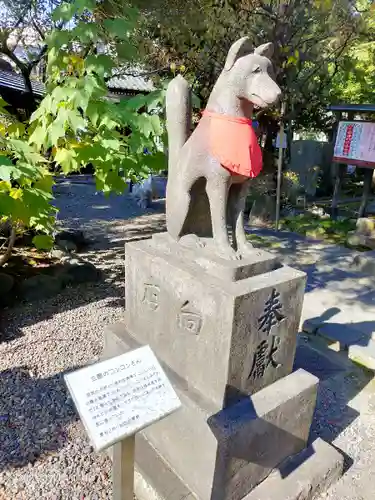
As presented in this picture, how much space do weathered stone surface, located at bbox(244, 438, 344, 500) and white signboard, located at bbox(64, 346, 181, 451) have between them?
54.5 inches

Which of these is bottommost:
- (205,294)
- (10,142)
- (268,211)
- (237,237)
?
(268,211)

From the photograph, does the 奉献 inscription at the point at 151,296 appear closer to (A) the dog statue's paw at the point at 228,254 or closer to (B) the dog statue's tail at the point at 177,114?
(A) the dog statue's paw at the point at 228,254

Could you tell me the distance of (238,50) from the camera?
226cm

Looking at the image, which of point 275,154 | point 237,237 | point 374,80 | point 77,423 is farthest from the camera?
point 374,80

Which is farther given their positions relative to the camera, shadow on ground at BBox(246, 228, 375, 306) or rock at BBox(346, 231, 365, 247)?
rock at BBox(346, 231, 365, 247)

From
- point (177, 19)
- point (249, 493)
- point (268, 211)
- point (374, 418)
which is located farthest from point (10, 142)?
point (268, 211)

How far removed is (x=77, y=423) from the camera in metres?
3.08

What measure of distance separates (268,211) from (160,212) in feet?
10.2

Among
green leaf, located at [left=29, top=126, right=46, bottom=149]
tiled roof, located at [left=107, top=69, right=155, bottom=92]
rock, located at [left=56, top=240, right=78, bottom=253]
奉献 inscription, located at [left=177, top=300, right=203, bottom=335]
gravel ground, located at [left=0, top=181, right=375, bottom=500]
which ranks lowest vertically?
gravel ground, located at [left=0, top=181, right=375, bottom=500]

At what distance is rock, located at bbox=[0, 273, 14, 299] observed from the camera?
489 cm

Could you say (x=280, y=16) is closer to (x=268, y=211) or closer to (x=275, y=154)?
(x=275, y=154)

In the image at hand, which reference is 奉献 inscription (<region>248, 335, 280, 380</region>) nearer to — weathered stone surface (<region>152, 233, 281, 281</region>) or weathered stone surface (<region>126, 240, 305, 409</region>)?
weathered stone surface (<region>126, 240, 305, 409</region>)

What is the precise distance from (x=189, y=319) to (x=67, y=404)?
1.59 m

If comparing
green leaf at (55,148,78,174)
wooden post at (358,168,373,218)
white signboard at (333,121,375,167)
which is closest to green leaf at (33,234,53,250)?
green leaf at (55,148,78,174)
